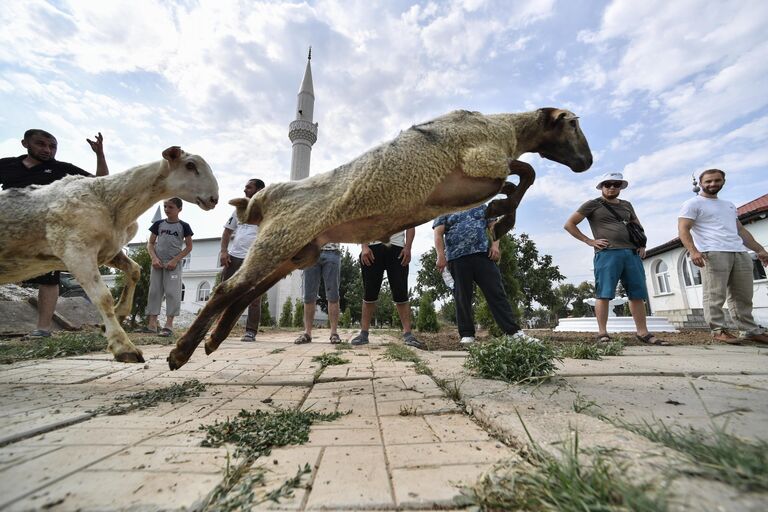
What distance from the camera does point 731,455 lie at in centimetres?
82

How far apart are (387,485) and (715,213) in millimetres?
6867

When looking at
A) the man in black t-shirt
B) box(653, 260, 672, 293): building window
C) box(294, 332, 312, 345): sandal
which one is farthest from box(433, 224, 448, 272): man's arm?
box(653, 260, 672, 293): building window

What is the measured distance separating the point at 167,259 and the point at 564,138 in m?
7.00

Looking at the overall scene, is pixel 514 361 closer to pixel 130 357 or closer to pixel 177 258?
pixel 130 357

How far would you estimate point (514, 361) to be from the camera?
226 cm

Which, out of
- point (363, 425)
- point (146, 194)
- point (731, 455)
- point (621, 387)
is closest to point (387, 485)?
point (363, 425)

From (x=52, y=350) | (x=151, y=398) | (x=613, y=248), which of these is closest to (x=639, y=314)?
(x=613, y=248)

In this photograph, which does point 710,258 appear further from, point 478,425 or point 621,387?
point 478,425

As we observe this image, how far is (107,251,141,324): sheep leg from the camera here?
3.52 metres

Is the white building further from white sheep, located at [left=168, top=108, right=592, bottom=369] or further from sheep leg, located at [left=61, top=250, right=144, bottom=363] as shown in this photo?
sheep leg, located at [left=61, top=250, right=144, bottom=363]

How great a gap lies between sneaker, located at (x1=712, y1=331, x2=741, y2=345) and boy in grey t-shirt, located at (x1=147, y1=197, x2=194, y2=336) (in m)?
9.12

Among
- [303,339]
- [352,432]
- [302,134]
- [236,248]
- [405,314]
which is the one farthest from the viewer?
[302,134]

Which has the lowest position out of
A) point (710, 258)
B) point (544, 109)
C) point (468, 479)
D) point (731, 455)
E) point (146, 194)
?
point (468, 479)

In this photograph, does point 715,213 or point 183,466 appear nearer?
point 183,466
